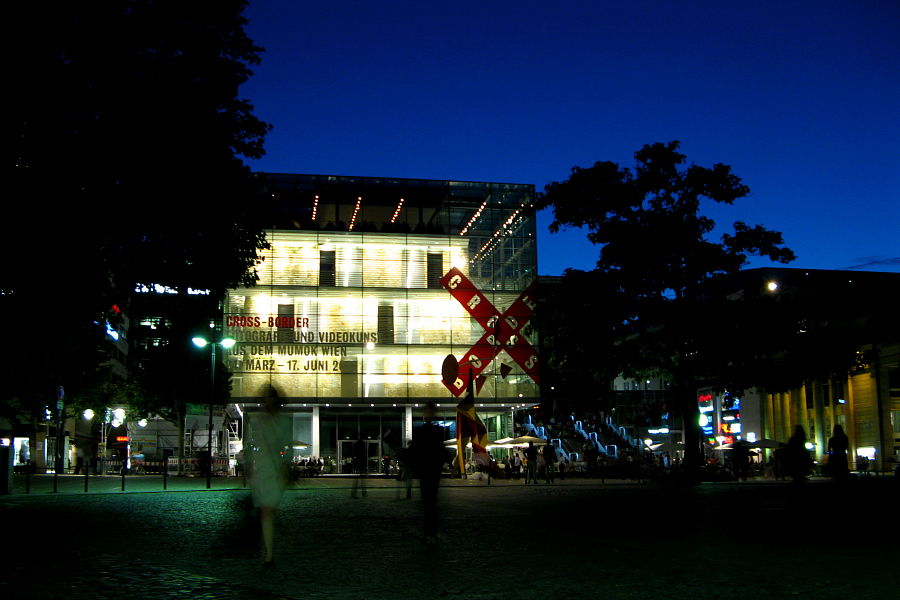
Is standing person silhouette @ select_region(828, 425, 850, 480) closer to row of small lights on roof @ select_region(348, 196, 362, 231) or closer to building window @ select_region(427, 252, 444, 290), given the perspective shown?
building window @ select_region(427, 252, 444, 290)

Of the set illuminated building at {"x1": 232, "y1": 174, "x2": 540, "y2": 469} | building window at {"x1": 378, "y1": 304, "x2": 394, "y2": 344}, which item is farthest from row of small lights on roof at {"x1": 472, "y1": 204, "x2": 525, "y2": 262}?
building window at {"x1": 378, "y1": 304, "x2": 394, "y2": 344}

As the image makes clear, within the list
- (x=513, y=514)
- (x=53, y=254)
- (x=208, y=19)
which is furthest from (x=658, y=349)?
(x=53, y=254)

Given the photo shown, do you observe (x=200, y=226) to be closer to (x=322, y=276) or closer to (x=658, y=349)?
(x=658, y=349)

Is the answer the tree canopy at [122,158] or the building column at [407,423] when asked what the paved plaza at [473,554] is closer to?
the tree canopy at [122,158]

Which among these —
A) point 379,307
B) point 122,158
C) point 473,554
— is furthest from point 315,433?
point 473,554

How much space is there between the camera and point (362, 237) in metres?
51.7

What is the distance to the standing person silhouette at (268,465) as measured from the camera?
8664 mm

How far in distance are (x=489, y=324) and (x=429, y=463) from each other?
41.2 meters

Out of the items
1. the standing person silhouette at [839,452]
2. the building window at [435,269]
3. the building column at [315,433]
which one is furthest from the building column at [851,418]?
the standing person silhouette at [839,452]

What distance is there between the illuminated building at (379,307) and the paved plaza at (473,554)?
3359 centimetres

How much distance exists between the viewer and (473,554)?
9.54 meters

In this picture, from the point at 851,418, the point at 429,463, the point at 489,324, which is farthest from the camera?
the point at 851,418

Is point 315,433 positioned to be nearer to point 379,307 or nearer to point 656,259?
point 379,307

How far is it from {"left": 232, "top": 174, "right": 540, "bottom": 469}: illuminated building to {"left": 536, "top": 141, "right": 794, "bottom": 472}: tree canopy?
52.5 feet
